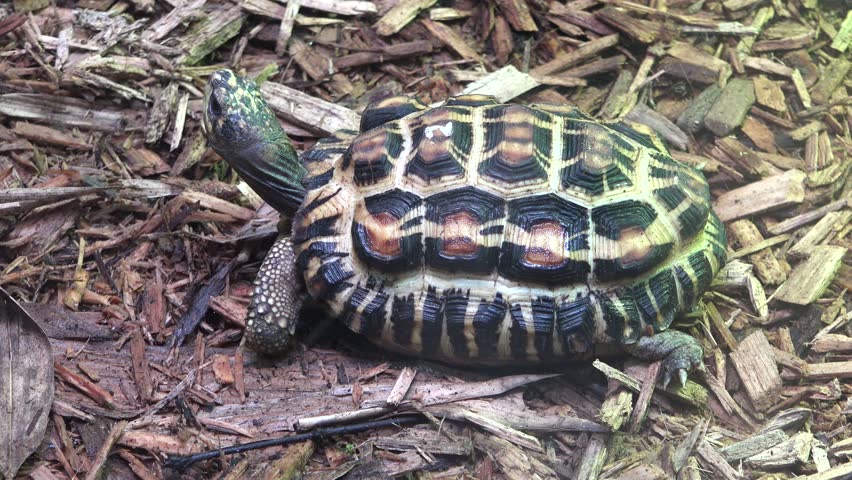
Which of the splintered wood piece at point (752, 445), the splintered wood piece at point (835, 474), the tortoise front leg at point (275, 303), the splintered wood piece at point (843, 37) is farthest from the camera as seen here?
the splintered wood piece at point (843, 37)

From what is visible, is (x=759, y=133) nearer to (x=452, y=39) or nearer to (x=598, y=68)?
(x=598, y=68)

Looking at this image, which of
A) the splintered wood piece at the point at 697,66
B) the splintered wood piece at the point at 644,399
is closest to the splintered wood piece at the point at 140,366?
the splintered wood piece at the point at 644,399

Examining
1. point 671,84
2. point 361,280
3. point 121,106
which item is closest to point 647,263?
point 361,280

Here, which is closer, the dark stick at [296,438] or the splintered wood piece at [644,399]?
the dark stick at [296,438]

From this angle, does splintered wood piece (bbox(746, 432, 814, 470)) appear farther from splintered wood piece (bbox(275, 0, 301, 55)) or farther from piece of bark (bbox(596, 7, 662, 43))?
splintered wood piece (bbox(275, 0, 301, 55))

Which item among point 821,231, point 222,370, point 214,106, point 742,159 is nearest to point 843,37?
point 742,159

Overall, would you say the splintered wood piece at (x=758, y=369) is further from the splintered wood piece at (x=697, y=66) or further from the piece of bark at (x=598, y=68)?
the piece of bark at (x=598, y=68)
